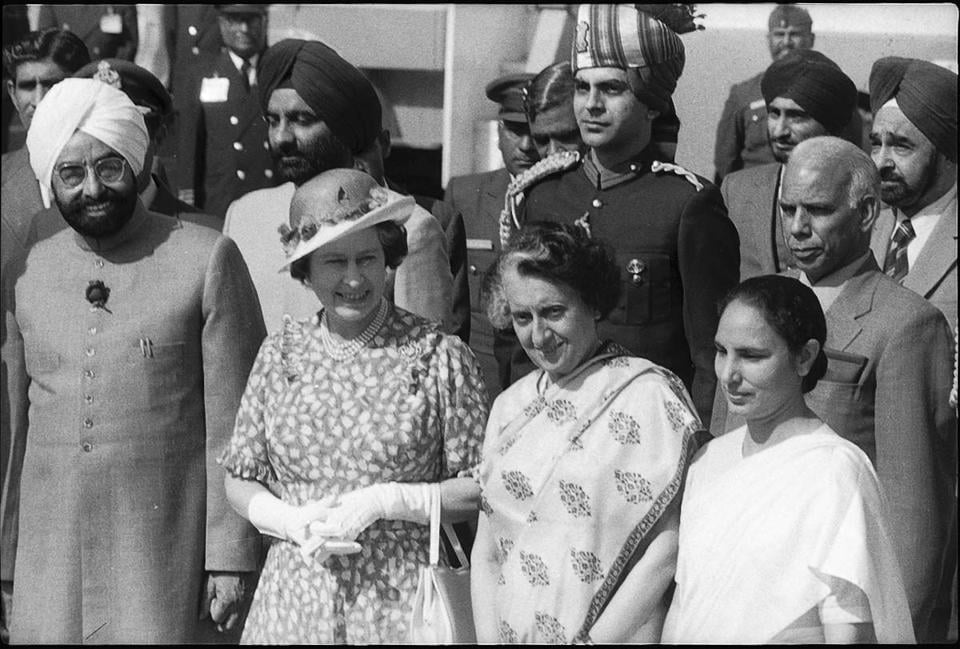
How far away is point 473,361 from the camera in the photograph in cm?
480

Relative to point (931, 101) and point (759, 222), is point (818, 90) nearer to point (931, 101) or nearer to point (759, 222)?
point (931, 101)

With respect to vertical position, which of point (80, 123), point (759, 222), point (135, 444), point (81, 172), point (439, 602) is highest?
point (80, 123)

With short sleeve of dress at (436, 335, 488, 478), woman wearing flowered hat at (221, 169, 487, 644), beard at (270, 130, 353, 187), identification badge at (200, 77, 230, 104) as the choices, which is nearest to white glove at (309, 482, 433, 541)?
woman wearing flowered hat at (221, 169, 487, 644)

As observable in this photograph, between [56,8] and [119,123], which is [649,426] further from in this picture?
[56,8]

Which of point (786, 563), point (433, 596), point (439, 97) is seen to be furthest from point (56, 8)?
point (786, 563)

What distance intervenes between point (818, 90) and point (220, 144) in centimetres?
302

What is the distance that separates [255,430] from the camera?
479 cm

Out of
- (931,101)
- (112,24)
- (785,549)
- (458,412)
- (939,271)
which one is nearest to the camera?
(785,549)

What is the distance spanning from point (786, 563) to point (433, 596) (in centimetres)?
96

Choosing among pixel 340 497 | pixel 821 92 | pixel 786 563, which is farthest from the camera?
pixel 821 92

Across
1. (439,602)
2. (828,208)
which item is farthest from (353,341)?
(828,208)

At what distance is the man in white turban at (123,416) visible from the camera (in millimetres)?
5164

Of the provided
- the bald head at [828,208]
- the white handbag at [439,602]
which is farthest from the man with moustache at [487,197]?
the white handbag at [439,602]

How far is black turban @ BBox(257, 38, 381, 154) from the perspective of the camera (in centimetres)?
571
